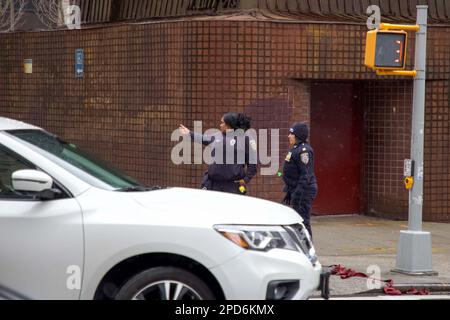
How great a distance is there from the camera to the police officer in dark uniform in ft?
32.0

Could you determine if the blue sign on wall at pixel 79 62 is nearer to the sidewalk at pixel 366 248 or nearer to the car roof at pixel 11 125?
the sidewalk at pixel 366 248

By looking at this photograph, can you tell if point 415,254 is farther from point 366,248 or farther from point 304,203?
point 366,248

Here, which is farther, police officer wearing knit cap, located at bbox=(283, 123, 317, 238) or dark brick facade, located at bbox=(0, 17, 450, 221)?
dark brick facade, located at bbox=(0, 17, 450, 221)

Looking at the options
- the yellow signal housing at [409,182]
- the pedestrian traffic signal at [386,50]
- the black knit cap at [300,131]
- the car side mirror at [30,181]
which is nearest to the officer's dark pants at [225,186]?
the black knit cap at [300,131]

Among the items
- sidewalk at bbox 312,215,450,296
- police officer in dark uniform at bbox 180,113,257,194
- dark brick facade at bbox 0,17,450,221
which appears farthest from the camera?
dark brick facade at bbox 0,17,450,221

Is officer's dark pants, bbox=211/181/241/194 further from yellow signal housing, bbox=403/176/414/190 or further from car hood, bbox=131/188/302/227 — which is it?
car hood, bbox=131/188/302/227

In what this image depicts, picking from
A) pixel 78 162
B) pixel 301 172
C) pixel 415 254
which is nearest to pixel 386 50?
pixel 301 172

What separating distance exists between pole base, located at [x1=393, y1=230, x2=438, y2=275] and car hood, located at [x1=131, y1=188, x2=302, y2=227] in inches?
138

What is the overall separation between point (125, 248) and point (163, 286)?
0.36 m

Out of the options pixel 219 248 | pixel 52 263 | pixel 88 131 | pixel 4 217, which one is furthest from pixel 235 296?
pixel 88 131

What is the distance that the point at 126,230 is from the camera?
18.7 ft

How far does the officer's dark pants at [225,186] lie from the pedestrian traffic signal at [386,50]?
2055 millimetres

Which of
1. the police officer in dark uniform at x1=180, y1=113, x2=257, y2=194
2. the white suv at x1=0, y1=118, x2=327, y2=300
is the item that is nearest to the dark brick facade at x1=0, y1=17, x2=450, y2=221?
the police officer in dark uniform at x1=180, y1=113, x2=257, y2=194

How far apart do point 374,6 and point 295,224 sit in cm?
852
